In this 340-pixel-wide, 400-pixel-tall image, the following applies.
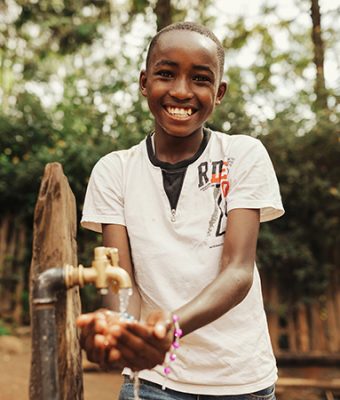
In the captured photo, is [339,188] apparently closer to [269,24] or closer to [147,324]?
[269,24]

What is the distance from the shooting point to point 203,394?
1.81m

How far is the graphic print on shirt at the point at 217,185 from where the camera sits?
187 centimetres

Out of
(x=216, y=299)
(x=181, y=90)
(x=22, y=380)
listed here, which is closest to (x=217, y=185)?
(x=181, y=90)

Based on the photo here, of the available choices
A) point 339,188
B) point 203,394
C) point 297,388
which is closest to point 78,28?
point 339,188

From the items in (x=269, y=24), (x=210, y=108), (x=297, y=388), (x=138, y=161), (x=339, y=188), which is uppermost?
(x=269, y=24)

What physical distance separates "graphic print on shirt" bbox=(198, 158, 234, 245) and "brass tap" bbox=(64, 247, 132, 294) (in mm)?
515

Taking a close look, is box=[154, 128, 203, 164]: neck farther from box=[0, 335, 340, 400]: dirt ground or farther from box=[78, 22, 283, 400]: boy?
box=[0, 335, 340, 400]: dirt ground

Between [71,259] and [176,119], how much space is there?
A: 23.9 inches

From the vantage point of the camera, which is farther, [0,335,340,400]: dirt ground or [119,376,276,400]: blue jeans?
[0,335,340,400]: dirt ground

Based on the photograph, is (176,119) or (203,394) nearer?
(203,394)

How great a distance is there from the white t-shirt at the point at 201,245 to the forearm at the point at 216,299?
5.7 inches

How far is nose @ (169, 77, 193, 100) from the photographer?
1.86 m

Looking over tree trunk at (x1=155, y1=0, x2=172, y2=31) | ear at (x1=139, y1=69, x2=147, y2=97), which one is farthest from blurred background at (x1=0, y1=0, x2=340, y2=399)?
ear at (x1=139, y1=69, x2=147, y2=97)

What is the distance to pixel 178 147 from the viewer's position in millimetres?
2061
